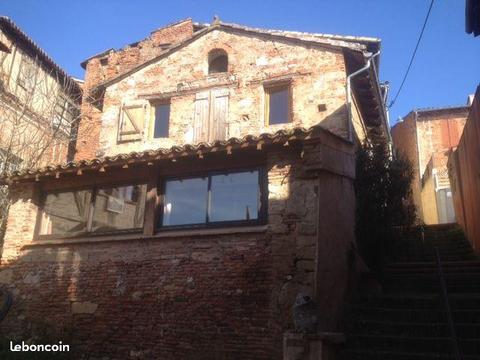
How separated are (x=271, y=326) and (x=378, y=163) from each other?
5.61 meters

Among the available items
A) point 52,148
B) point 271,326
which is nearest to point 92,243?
point 271,326

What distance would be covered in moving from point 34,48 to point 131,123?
21.1 ft

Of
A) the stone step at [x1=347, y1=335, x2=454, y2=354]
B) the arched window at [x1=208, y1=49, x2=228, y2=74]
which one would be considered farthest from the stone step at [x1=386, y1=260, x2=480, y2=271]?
the arched window at [x1=208, y1=49, x2=228, y2=74]

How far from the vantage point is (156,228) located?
8562mm

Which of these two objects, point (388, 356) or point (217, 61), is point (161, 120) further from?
point (388, 356)

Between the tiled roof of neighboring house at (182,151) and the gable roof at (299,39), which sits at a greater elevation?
the gable roof at (299,39)

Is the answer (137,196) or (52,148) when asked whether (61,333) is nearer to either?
(137,196)

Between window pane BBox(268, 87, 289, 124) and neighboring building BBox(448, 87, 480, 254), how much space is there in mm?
4859

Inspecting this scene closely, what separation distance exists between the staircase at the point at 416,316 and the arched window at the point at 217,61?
27.2ft

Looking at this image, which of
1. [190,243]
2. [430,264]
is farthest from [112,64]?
[430,264]

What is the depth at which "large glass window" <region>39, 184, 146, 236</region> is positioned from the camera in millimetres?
8930

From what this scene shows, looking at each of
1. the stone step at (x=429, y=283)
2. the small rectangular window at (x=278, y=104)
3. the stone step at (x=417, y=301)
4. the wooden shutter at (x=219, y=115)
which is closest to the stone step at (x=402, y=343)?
the stone step at (x=417, y=301)

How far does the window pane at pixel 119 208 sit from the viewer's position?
8867 mm

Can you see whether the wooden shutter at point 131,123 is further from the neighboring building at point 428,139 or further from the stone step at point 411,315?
the neighboring building at point 428,139
